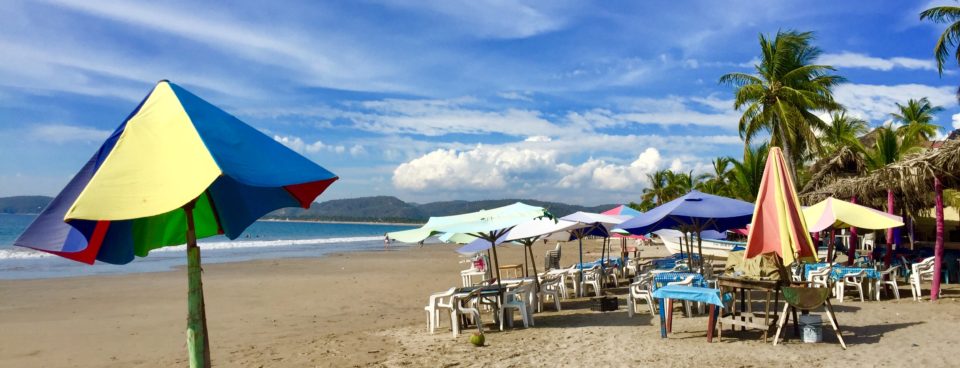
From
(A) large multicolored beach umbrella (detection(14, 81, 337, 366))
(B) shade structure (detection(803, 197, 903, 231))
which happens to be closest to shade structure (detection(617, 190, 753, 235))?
(B) shade structure (detection(803, 197, 903, 231))

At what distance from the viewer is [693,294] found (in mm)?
7359

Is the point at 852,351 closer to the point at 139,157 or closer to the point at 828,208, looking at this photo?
the point at 828,208

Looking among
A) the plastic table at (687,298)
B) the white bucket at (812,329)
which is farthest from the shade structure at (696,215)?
the white bucket at (812,329)

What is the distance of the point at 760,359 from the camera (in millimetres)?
6551

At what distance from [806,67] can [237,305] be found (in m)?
20.4

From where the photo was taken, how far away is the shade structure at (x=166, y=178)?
254cm

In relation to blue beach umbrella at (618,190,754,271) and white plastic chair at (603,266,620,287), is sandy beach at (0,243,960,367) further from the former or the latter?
blue beach umbrella at (618,190,754,271)

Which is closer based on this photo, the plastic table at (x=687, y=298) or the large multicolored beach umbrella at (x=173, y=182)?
the large multicolored beach umbrella at (x=173, y=182)

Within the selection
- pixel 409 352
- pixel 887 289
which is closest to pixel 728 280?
pixel 409 352

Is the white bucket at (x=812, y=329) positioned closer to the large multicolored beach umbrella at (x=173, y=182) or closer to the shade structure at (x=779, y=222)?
the shade structure at (x=779, y=222)

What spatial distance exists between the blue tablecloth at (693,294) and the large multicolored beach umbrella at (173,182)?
5185 millimetres

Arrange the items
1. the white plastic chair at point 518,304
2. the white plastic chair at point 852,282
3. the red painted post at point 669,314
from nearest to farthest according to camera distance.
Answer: the red painted post at point 669,314 < the white plastic chair at point 518,304 < the white plastic chair at point 852,282

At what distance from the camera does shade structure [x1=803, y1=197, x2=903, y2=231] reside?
35.7ft

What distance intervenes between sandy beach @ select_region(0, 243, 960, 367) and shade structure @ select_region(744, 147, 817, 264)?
1.08 meters
